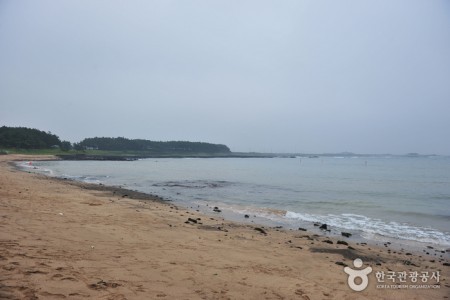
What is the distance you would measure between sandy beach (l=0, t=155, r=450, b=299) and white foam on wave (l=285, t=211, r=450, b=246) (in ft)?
7.08

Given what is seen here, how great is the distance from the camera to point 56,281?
464 centimetres

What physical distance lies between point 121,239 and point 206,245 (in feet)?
7.51

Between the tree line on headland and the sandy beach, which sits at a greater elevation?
the tree line on headland

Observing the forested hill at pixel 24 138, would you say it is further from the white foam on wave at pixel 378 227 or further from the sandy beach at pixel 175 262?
the white foam on wave at pixel 378 227

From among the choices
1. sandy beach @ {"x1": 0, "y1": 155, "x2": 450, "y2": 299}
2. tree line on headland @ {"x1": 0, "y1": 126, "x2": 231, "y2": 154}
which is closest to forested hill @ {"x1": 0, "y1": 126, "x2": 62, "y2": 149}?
tree line on headland @ {"x1": 0, "y1": 126, "x2": 231, "y2": 154}

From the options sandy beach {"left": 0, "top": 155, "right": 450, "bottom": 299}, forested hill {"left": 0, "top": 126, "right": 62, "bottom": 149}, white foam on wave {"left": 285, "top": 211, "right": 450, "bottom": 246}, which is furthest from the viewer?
forested hill {"left": 0, "top": 126, "right": 62, "bottom": 149}

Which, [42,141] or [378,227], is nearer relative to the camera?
[378,227]

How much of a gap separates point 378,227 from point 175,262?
38.8 feet

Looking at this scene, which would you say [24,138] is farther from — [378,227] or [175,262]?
[175,262]

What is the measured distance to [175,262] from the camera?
21.2 ft

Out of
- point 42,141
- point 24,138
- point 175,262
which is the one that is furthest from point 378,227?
point 42,141

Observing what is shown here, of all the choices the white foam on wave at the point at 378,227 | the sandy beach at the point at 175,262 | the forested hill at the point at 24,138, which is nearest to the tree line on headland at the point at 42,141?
the forested hill at the point at 24,138

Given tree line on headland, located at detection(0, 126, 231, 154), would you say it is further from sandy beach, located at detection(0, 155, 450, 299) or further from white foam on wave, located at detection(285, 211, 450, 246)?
white foam on wave, located at detection(285, 211, 450, 246)

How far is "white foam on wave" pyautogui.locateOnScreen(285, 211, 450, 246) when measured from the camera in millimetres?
12734
